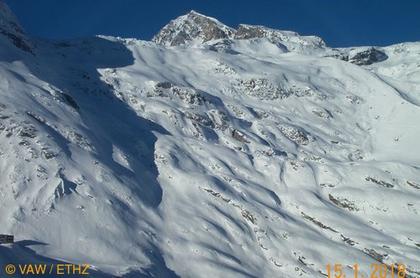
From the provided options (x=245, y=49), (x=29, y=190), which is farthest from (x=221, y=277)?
(x=245, y=49)

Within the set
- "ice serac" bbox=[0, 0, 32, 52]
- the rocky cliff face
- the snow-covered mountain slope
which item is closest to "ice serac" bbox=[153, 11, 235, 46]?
the rocky cliff face

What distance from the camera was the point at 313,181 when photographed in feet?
152

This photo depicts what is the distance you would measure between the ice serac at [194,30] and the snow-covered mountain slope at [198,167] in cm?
4712

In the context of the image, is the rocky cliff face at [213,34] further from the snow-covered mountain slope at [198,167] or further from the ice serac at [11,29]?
the ice serac at [11,29]

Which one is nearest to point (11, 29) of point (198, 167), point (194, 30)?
point (198, 167)

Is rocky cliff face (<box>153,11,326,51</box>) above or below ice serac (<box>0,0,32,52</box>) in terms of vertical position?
above

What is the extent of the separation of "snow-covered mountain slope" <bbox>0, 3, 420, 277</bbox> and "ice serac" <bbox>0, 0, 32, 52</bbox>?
1.57 m

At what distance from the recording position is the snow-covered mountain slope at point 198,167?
33.5m

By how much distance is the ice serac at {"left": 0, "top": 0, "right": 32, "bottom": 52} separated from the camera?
58.0 m

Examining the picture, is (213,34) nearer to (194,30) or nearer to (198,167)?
(194,30)

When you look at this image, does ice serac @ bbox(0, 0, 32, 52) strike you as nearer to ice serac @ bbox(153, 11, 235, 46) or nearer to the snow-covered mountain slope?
the snow-covered mountain slope

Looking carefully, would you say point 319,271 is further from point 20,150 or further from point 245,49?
point 245,49

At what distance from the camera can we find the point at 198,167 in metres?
45.3

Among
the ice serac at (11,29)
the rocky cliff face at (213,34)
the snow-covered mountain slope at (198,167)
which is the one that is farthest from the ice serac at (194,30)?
the ice serac at (11,29)
